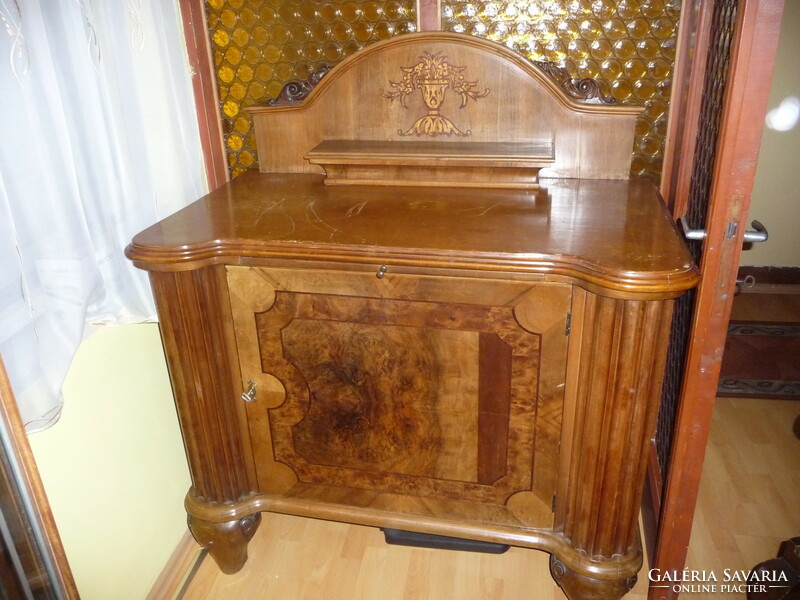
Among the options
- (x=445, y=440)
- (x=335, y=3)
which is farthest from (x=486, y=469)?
(x=335, y=3)

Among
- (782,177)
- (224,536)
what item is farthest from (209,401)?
(782,177)

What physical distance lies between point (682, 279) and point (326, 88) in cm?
97

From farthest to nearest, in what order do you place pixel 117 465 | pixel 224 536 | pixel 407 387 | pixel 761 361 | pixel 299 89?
pixel 761 361
pixel 299 89
pixel 224 536
pixel 117 465
pixel 407 387

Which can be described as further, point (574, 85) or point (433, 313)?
point (574, 85)

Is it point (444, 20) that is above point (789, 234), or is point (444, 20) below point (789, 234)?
above

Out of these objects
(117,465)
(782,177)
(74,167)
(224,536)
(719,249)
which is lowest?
(224,536)

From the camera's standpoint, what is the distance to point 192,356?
1.27 metres

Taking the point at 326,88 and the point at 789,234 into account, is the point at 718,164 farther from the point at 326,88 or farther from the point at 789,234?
the point at 789,234

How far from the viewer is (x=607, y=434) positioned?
1.16 metres

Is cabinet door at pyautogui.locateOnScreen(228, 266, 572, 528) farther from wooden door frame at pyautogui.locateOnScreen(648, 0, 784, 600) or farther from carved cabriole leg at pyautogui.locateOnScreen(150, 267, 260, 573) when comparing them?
wooden door frame at pyautogui.locateOnScreen(648, 0, 784, 600)

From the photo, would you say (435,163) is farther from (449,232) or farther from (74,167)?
(74,167)

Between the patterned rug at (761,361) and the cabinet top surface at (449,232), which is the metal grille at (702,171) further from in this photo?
the patterned rug at (761,361)

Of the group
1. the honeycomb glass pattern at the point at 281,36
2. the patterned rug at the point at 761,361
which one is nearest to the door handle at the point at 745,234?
the honeycomb glass pattern at the point at 281,36

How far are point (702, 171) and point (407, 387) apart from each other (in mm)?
739
